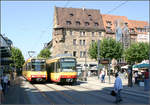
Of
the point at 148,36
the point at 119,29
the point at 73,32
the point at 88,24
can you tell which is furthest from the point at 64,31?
the point at 148,36

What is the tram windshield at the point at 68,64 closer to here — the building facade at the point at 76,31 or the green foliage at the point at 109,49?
the green foliage at the point at 109,49

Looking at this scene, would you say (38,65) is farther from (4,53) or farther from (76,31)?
(76,31)

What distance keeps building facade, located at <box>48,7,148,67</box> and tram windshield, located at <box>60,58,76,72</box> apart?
40.5 metres

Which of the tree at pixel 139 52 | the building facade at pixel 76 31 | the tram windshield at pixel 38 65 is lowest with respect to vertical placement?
the tram windshield at pixel 38 65

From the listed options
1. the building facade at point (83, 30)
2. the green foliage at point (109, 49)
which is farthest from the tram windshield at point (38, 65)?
the building facade at point (83, 30)

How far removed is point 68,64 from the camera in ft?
94.1

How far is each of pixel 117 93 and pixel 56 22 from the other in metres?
57.4

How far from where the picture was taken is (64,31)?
69.6 metres

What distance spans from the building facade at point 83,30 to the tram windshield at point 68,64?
40525 millimetres

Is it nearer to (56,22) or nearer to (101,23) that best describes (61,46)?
(56,22)

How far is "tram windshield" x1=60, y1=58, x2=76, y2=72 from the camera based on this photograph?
28531 millimetres

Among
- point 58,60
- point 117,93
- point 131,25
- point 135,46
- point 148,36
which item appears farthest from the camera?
point 131,25

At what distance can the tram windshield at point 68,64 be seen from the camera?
28.5 metres

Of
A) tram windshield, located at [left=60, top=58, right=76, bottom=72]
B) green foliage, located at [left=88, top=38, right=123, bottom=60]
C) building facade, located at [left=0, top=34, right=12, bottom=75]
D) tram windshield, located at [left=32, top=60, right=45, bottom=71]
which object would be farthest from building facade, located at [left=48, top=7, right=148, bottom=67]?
building facade, located at [left=0, top=34, right=12, bottom=75]
